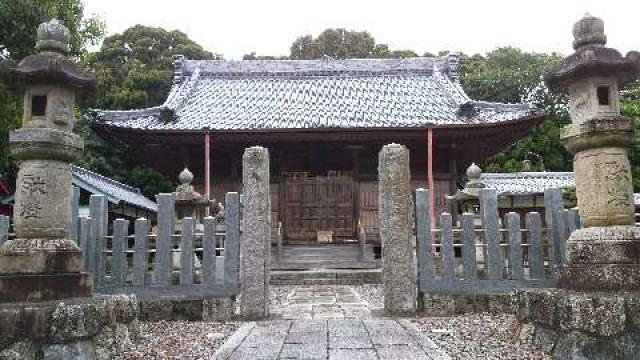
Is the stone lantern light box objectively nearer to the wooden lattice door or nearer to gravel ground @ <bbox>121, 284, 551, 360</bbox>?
gravel ground @ <bbox>121, 284, 551, 360</bbox>

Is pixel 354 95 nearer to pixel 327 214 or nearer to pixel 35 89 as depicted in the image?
pixel 327 214

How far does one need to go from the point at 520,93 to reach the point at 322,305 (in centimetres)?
3336

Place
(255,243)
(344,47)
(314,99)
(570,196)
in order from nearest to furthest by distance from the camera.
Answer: (255,243), (570,196), (314,99), (344,47)

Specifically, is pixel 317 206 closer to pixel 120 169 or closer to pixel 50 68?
pixel 50 68

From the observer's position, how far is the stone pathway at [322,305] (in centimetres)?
636

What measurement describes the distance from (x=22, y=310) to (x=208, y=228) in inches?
107

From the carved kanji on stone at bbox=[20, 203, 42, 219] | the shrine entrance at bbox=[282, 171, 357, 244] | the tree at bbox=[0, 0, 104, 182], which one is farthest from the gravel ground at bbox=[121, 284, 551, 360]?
the shrine entrance at bbox=[282, 171, 357, 244]

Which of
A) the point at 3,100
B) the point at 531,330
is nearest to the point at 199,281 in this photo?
the point at 531,330

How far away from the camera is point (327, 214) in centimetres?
1578

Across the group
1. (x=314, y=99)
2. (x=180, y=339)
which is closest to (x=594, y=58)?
(x=180, y=339)

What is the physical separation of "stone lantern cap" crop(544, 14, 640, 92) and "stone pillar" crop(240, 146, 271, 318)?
3484 millimetres

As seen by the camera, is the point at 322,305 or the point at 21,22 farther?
the point at 21,22

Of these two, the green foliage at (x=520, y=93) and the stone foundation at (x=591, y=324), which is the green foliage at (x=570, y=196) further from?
the stone foundation at (x=591, y=324)

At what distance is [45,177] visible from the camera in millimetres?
4191
